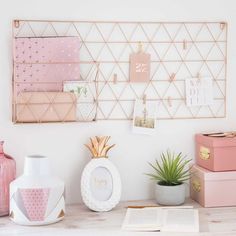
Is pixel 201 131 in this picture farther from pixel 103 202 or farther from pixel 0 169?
pixel 0 169

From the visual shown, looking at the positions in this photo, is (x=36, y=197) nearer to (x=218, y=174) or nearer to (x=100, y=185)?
(x=100, y=185)

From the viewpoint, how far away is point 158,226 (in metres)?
1.69

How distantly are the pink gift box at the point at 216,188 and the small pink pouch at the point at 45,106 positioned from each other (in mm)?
604

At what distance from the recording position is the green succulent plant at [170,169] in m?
2.02

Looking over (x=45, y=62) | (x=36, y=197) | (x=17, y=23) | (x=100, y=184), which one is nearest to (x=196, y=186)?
(x=100, y=184)

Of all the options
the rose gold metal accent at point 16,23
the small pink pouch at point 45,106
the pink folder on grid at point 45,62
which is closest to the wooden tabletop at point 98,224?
the small pink pouch at point 45,106

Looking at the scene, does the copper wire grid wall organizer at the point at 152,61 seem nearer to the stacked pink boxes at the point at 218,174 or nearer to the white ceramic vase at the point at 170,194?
the stacked pink boxes at the point at 218,174

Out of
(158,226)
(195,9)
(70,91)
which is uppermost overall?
(195,9)

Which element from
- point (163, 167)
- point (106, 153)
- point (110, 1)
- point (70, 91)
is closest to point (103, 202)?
point (106, 153)

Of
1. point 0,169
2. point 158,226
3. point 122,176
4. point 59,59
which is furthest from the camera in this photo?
point 122,176

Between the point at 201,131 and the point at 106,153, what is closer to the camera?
the point at 106,153

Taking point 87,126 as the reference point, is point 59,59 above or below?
above

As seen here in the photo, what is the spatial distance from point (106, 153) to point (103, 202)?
20 cm

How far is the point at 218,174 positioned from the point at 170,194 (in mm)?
217
